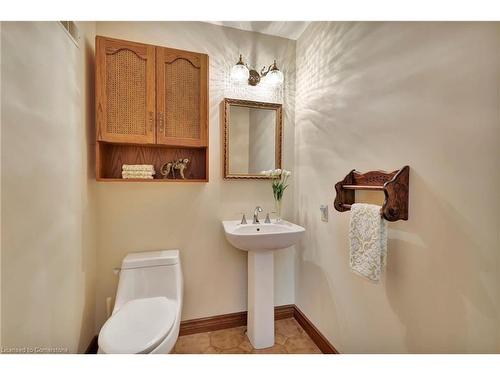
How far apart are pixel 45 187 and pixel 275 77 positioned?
166 centimetres

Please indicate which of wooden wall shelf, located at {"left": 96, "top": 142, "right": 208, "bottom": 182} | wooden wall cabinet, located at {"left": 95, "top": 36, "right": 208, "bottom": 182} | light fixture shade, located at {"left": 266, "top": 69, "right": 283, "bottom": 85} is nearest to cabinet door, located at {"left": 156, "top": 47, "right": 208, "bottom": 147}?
wooden wall cabinet, located at {"left": 95, "top": 36, "right": 208, "bottom": 182}

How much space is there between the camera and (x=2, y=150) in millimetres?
744

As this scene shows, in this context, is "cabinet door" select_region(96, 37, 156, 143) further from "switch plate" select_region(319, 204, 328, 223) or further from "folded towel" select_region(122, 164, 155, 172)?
"switch plate" select_region(319, 204, 328, 223)

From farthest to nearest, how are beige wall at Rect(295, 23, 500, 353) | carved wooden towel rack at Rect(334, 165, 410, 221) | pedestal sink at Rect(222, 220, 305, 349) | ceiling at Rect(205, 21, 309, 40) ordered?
ceiling at Rect(205, 21, 309, 40) < pedestal sink at Rect(222, 220, 305, 349) < carved wooden towel rack at Rect(334, 165, 410, 221) < beige wall at Rect(295, 23, 500, 353)

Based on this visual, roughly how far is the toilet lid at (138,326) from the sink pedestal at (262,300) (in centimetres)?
58

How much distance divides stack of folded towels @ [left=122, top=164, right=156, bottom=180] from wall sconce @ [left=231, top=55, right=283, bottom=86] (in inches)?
38.3

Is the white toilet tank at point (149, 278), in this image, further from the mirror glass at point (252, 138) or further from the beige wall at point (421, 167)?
the beige wall at point (421, 167)

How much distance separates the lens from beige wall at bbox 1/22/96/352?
78cm

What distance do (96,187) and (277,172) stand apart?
1.34 m

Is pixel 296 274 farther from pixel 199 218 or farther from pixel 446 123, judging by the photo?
pixel 446 123

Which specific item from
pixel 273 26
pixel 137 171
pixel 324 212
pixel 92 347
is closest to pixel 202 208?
pixel 137 171

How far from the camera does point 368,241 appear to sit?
109 centimetres

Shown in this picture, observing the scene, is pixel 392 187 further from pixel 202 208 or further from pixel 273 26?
pixel 273 26
